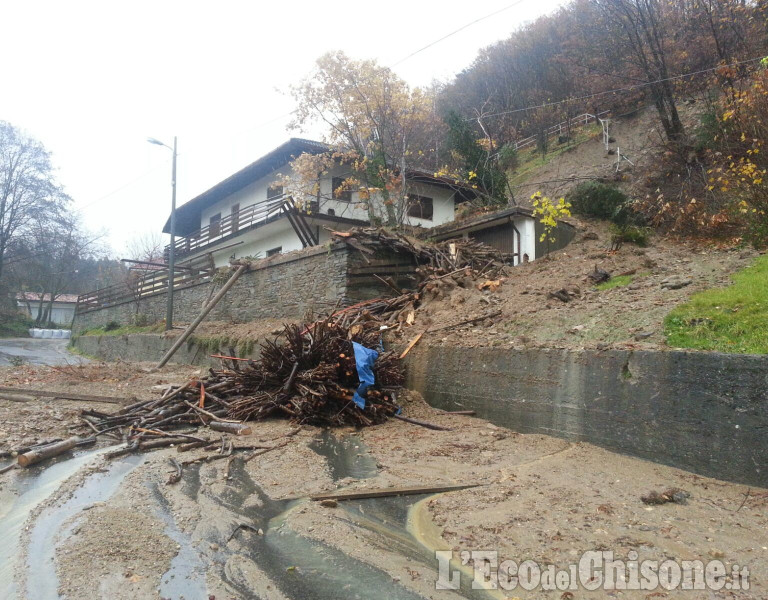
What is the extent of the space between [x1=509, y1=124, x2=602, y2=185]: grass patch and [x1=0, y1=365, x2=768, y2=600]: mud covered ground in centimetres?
2460

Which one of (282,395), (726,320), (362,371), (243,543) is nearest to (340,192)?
(282,395)

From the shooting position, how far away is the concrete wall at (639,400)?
5.38 m

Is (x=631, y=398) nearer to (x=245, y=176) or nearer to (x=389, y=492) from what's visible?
(x=389, y=492)

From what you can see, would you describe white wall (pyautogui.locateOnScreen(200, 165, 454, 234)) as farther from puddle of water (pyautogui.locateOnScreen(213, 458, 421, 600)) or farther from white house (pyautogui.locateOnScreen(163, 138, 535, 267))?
puddle of water (pyautogui.locateOnScreen(213, 458, 421, 600))

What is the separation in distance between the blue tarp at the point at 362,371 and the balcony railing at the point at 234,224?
1395cm

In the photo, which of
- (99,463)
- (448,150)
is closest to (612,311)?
(99,463)

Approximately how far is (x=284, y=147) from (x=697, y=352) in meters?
20.6

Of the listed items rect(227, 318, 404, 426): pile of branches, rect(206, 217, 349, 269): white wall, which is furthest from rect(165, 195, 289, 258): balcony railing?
rect(227, 318, 404, 426): pile of branches

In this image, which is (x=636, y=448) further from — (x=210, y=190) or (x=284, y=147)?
(x=210, y=190)

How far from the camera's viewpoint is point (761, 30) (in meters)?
20.3

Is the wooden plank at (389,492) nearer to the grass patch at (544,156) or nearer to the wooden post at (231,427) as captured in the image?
the wooden post at (231,427)

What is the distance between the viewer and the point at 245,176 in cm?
2662

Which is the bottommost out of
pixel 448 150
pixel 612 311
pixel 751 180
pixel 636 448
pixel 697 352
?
pixel 636 448

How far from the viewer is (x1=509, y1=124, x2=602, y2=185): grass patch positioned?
2898 centimetres
